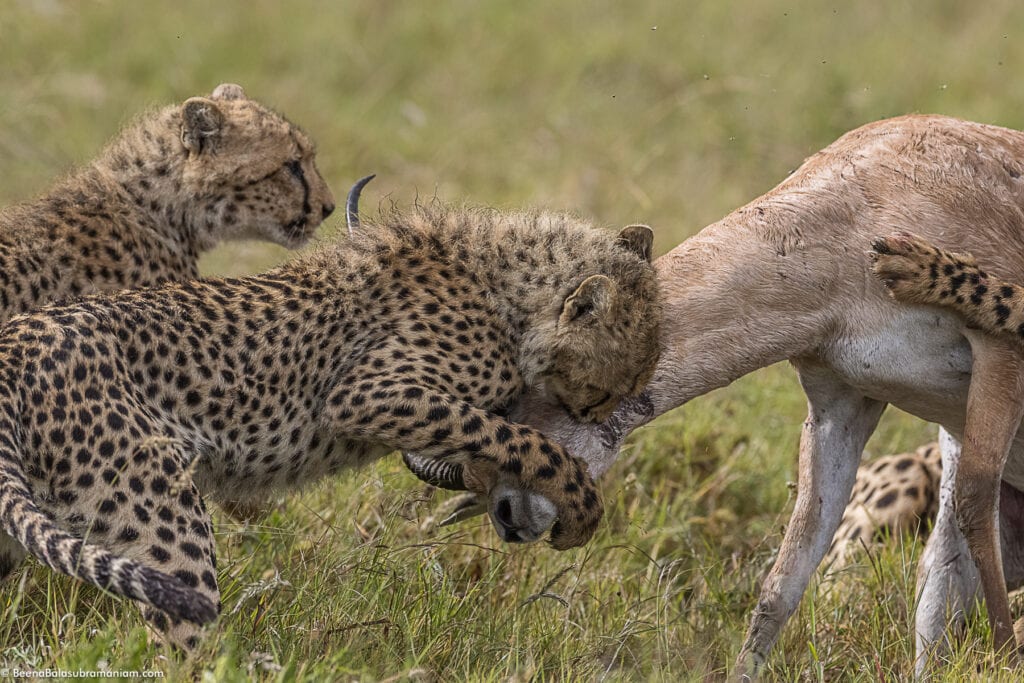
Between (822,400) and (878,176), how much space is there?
→ 0.69m

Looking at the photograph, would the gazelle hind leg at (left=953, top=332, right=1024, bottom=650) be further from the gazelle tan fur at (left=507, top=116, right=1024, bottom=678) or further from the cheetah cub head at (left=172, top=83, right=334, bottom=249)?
the cheetah cub head at (left=172, top=83, right=334, bottom=249)

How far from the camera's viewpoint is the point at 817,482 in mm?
4688

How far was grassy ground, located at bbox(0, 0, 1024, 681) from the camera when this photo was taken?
400cm

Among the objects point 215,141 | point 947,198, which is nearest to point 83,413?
point 215,141

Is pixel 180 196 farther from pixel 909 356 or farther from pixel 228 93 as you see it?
pixel 909 356

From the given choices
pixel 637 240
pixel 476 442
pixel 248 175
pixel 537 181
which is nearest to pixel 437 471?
pixel 476 442

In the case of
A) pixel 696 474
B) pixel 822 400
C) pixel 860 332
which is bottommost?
pixel 696 474

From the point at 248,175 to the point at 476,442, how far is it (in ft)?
6.39

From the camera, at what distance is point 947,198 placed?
4395 millimetres

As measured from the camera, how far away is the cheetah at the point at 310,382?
342 centimetres

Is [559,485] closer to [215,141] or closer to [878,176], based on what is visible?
[878,176]

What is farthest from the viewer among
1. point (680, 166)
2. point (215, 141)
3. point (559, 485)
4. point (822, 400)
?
point (680, 166)

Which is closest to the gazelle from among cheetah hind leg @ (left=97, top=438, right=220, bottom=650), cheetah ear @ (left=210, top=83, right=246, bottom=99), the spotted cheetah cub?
cheetah hind leg @ (left=97, top=438, right=220, bottom=650)

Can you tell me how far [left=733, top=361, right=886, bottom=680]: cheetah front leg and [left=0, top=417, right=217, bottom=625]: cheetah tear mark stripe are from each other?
1954 millimetres
